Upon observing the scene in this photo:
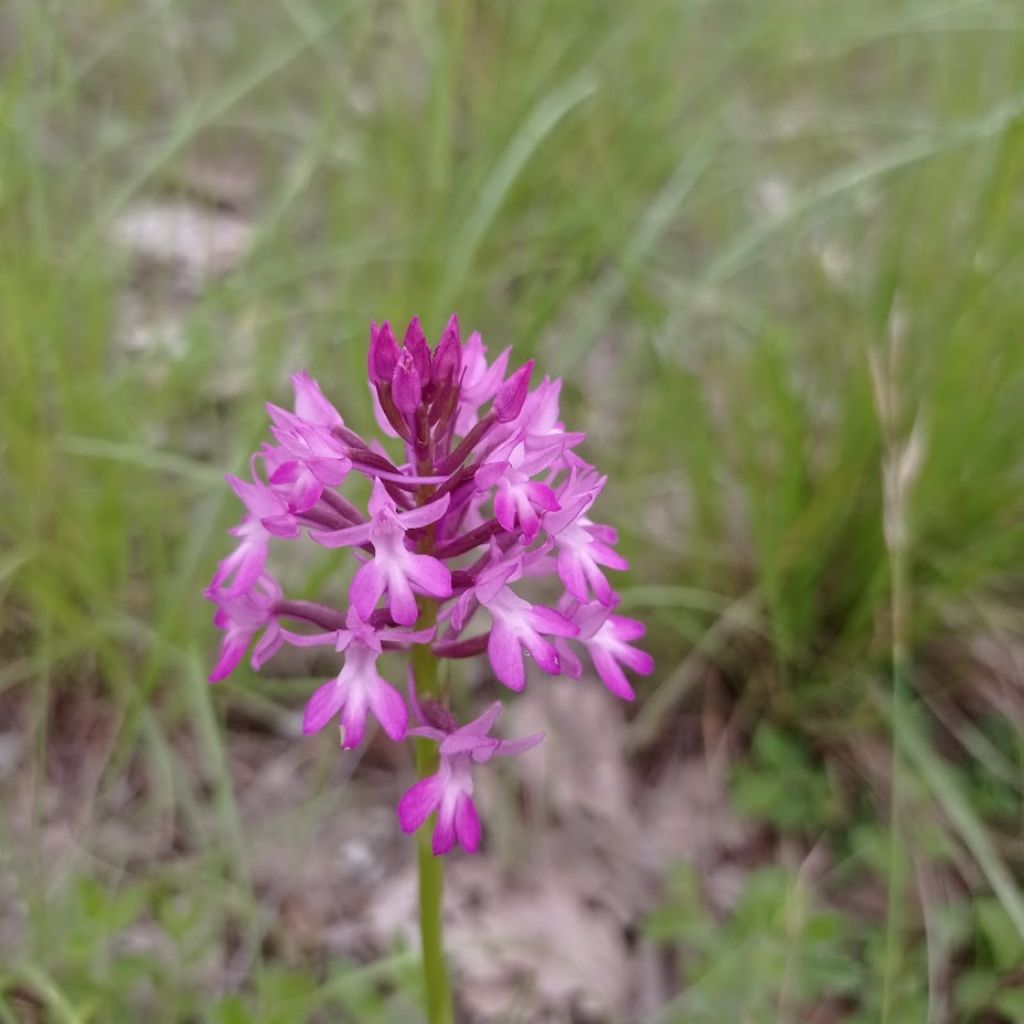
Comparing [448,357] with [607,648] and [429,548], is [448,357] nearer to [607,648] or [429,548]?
[429,548]

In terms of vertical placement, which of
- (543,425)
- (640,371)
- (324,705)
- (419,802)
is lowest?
(419,802)

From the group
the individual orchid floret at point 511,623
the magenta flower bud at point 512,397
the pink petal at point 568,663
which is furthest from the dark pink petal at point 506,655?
the magenta flower bud at point 512,397

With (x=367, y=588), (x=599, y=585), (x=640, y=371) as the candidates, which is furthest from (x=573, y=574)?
(x=640, y=371)

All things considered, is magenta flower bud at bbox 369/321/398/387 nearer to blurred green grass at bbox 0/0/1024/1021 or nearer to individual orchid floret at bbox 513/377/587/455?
individual orchid floret at bbox 513/377/587/455

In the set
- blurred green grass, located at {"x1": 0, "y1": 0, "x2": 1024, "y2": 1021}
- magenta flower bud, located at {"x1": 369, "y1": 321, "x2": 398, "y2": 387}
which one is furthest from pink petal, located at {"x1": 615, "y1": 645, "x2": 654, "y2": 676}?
blurred green grass, located at {"x1": 0, "y1": 0, "x2": 1024, "y2": 1021}

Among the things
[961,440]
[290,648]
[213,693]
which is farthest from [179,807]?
[961,440]

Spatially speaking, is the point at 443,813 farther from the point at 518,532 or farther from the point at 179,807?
the point at 179,807

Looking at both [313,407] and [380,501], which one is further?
[313,407]

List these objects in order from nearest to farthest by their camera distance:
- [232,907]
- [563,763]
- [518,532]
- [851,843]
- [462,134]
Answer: [518,532], [232,907], [851,843], [563,763], [462,134]
